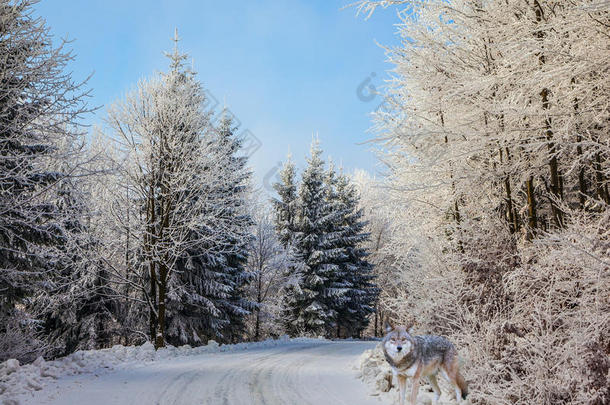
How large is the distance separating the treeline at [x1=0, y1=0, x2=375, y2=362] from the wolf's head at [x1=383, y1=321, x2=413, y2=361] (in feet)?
21.8

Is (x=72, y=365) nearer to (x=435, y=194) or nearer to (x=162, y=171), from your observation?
(x=162, y=171)

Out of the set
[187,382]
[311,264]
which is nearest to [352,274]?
[311,264]

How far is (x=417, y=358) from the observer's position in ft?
15.7

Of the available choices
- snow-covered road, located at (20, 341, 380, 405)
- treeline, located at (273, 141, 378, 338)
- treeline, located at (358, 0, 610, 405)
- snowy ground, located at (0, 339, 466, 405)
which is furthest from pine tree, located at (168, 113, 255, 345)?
treeline, located at (358, 0, 610, 405)

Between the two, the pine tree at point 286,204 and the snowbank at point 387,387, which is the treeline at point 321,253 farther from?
the snowbank at point 387,387

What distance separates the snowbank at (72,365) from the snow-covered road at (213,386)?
11.6 inches

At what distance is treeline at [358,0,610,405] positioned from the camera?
16.1ft

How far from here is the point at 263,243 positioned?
2425 centimetres

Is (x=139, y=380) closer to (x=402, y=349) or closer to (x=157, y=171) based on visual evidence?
(x=402, y=349)

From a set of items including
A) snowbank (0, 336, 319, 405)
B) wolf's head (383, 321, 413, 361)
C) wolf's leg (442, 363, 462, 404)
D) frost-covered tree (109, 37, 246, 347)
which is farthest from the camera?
frost-covered tree (109, 37, 246, 347)

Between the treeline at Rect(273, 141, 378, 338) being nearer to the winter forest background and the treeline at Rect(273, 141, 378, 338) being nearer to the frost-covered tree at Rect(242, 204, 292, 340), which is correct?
the frost-covered tree at Rect(242, 204, 292, 340)

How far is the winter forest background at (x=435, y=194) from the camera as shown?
5.50m

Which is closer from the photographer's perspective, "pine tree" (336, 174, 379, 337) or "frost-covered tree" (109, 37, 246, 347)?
"frost-covered tree" (109, 37, 246, 347)

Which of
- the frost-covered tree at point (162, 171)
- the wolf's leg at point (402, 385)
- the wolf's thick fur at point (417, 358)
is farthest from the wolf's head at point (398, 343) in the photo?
the frost-covered tree at point (162, 171)
